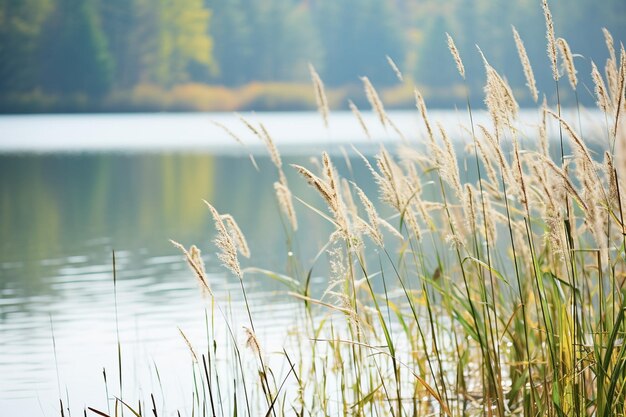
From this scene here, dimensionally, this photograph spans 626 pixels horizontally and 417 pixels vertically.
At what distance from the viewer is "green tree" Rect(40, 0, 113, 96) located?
50406 mm

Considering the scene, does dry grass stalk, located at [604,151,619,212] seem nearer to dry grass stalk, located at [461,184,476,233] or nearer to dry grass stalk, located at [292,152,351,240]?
dry grass stalk, located at [461,184,476,233]

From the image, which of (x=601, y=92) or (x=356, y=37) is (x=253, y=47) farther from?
(x=601, y=92)

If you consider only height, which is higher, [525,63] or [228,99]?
[228,99]

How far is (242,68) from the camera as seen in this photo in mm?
55594

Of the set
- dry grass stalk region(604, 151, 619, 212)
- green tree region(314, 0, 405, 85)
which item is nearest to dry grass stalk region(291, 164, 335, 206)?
dry grass stalk region(604, 151, 619, 212)

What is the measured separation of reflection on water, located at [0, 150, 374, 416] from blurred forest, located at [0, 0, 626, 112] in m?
34.3

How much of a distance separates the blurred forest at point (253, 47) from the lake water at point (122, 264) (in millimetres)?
30646

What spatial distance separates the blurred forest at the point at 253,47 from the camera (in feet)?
166

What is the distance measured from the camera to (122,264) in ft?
26.9

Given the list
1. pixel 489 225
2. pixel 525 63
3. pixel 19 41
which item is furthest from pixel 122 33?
pixel 525 63

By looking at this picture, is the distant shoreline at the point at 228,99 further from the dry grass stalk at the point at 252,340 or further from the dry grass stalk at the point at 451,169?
the dry grass stalk at the point at 252,340

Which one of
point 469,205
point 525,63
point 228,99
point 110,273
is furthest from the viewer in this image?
point 228,99

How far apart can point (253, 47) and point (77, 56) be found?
10.3 meters

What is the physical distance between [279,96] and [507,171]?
5124 centimetres
